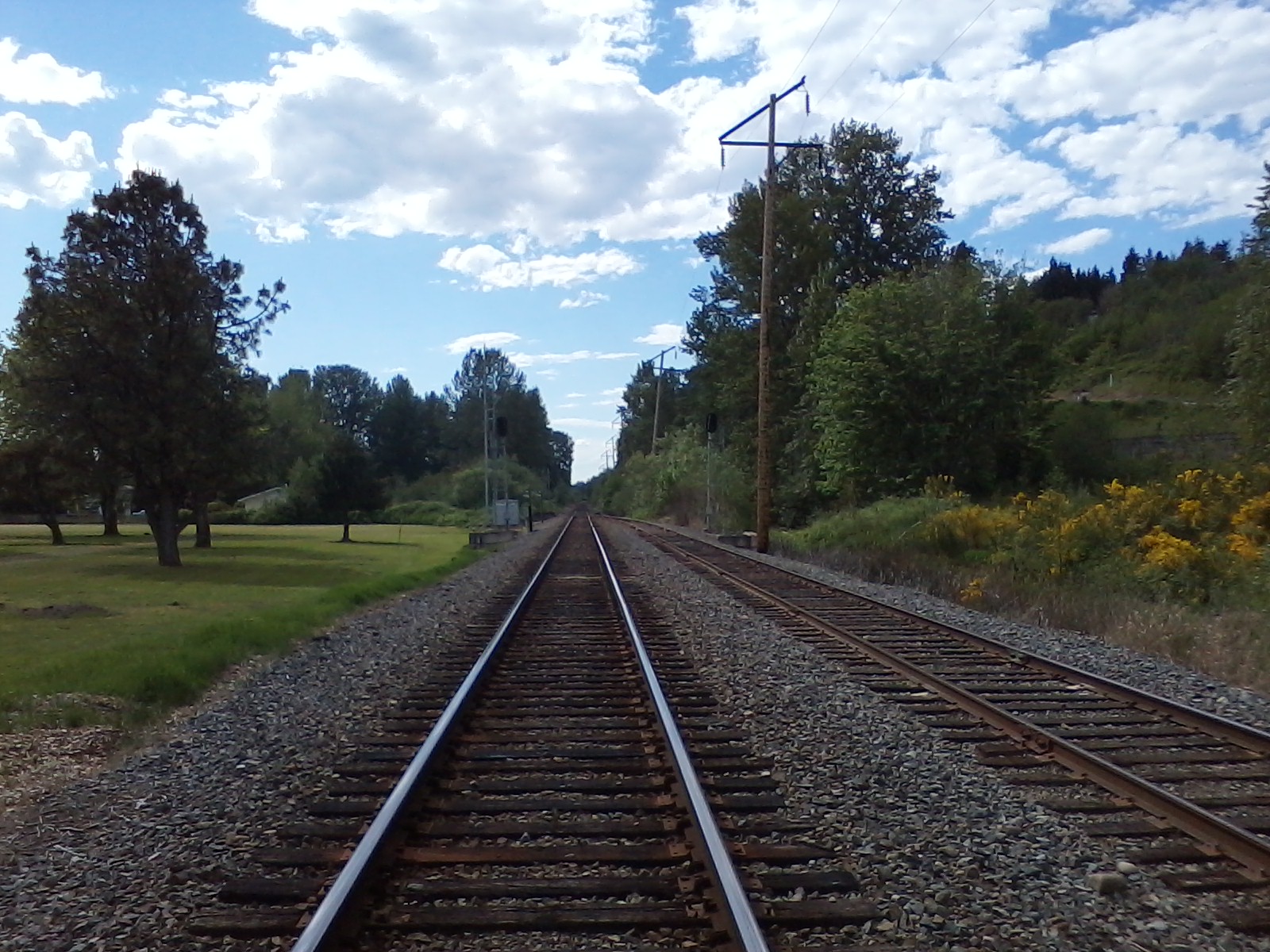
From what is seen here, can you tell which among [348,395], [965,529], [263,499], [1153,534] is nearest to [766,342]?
[965,529]

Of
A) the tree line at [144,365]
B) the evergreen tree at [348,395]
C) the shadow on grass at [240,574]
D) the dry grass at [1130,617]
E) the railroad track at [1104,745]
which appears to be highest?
the evergreen tree at [348,395]

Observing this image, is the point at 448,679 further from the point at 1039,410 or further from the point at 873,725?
the point at 1039,410

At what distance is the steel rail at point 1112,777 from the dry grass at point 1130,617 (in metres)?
3.21

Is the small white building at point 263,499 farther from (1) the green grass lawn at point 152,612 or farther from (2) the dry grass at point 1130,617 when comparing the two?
(2) the dry grass at point 1130,617

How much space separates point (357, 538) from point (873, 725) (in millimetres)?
49776

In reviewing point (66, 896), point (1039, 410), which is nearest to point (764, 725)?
point (66, 896)

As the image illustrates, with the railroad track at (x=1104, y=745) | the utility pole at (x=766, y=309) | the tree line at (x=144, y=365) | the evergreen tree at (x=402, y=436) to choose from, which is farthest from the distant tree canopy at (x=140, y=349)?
the evergreen tree at (x=402, y=436)

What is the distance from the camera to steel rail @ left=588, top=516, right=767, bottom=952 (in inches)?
173

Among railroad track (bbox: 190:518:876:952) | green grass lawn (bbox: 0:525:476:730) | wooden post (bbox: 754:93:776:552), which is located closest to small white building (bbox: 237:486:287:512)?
green grass lawn (bbox: 0:525:476:730)

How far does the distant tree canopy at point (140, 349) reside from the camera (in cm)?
3166

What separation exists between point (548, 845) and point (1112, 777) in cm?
345

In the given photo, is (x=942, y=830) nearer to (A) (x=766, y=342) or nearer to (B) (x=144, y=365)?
(A) (x=766, y=342)

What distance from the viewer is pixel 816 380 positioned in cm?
3841

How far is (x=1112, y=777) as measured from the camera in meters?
6.83
